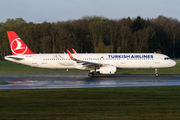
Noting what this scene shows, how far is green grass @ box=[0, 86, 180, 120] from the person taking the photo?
10836mm

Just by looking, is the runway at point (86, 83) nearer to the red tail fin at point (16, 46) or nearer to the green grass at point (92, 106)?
the green grass at point (92, 106)

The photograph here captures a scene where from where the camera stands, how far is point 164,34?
334 ft

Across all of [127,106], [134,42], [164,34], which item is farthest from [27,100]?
[164,34]

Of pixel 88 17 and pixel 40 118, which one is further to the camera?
pixel 88 17

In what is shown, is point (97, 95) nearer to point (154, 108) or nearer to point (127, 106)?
point (127, 106)

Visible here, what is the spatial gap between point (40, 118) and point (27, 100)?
4508mm

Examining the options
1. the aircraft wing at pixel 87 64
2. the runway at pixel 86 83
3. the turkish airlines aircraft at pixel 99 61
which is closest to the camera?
the runway at pixel 86 83

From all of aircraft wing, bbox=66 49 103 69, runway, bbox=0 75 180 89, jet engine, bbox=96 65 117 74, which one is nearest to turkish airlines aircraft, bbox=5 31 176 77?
aircraft wing, bbox=66 49 103 69

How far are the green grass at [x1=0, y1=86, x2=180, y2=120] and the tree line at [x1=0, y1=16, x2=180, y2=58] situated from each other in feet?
202

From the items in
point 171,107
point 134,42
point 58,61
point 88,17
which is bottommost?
point 171,107

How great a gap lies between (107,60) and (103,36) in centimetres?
6295

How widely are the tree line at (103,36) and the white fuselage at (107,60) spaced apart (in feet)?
145

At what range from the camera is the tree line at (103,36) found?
88.2 m

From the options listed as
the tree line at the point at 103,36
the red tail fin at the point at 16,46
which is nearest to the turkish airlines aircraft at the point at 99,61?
the red tail fin at the point at 16,46
